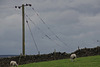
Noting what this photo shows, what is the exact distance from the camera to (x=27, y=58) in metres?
41.2

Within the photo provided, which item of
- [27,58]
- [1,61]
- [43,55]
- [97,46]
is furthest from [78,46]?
[1,61]

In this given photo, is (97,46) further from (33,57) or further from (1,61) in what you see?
(1,61)

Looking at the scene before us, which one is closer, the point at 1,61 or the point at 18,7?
the point at 1,61

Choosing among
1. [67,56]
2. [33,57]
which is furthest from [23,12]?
[67,56]

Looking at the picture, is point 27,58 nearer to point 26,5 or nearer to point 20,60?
point 20,60

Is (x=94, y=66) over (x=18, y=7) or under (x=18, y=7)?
under

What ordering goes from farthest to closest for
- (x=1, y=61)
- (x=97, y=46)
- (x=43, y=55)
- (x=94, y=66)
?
(x=97, y=46) < (x=43, y=55) < (x=1, y=61) < (x=94, y=66)

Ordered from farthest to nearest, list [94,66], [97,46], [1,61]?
1. [97,46]
2. [1,61]
3. [94,66]

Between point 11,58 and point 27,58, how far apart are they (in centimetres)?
283

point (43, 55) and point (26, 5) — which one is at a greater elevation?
point (26, 5)

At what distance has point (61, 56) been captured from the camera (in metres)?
43.2

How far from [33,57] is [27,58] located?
3.91 feet

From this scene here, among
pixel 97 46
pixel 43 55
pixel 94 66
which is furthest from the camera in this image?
pixel 97 46

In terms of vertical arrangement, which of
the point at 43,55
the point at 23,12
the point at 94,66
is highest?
the point at 23,12
